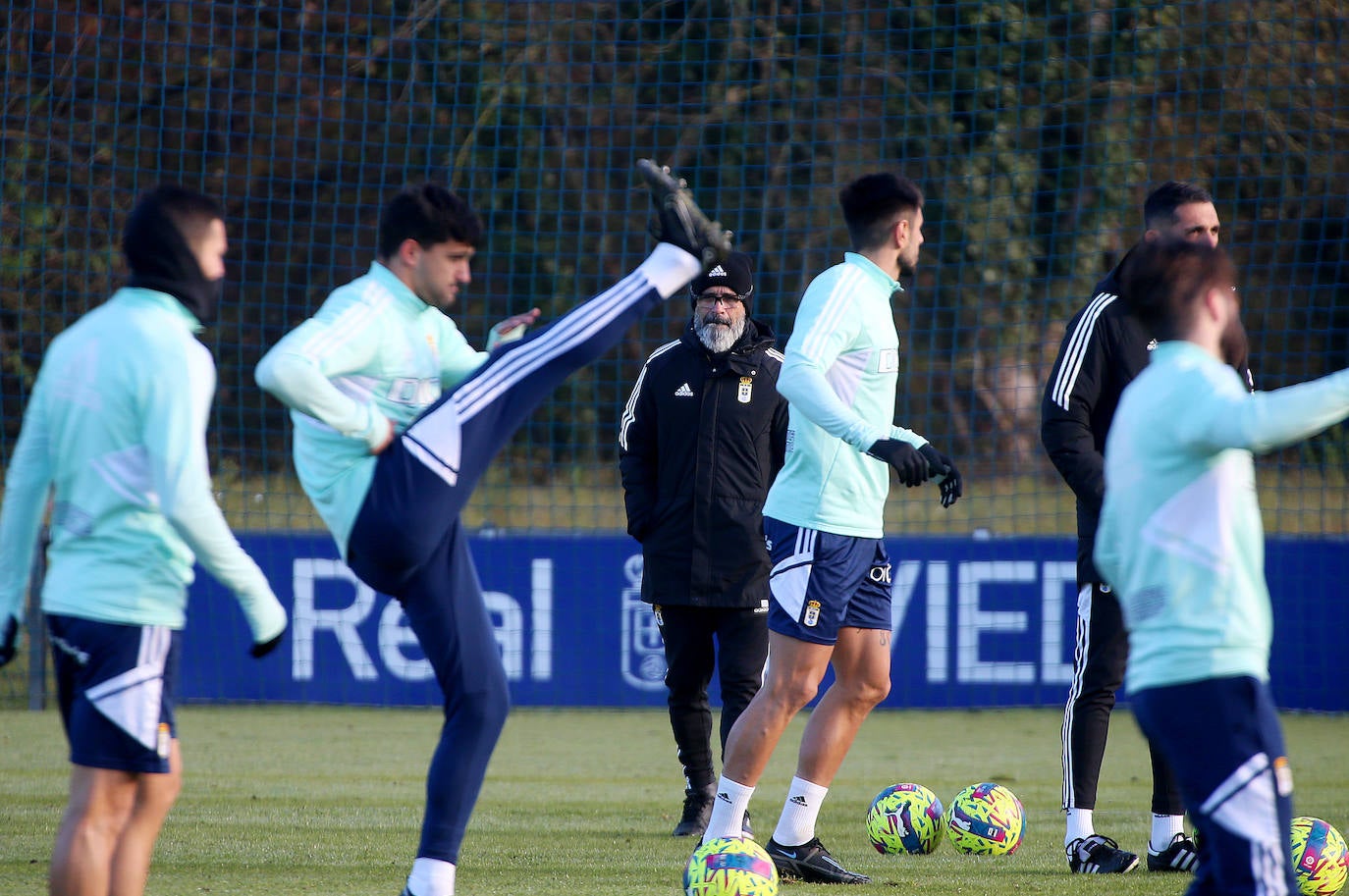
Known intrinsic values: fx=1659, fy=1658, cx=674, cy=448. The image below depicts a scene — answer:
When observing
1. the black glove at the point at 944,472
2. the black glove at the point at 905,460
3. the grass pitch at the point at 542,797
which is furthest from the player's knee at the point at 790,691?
the black glove at the point at 905,460

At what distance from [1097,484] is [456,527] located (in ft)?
6.92

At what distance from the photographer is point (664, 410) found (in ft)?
21.7

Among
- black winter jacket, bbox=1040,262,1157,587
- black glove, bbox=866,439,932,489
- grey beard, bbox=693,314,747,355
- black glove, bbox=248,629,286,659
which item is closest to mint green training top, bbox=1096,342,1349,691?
black glove, bbox=866,439,932,489

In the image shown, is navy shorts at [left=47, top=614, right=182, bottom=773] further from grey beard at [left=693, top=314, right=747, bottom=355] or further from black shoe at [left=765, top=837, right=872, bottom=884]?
grey beard at [left=693, top=314, right=747, bottom=355]

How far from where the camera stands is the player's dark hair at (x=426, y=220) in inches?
165

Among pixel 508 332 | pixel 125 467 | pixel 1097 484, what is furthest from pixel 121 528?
pixel 1097 484

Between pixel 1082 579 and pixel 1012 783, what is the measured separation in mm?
2777

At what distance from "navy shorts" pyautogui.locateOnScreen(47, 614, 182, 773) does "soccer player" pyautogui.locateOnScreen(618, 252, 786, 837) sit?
10.0 feet

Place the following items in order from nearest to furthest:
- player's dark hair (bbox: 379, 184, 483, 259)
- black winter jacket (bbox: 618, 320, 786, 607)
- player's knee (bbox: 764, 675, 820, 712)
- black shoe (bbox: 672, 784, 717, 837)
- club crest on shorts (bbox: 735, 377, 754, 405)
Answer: player's dark hair (bbox: 379, 184, 483, 259), player's knee (bbox: 764, 675, 820, 712), black shoe (bbox: 672, 784, 717, 837), black winter jacket (bbox: 618, 320, 786, 607), club crest on shorts (bbox: 735, 377, 754, 405)

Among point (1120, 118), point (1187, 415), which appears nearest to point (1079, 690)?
point (1187, 415)

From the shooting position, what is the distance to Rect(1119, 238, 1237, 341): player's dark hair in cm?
324

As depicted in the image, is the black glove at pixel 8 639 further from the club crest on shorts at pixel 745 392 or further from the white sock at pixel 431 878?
the club crest on shorts at pixel 745 392

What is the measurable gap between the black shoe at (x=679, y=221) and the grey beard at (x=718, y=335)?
6.98 ft

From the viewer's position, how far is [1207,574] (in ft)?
10.2
